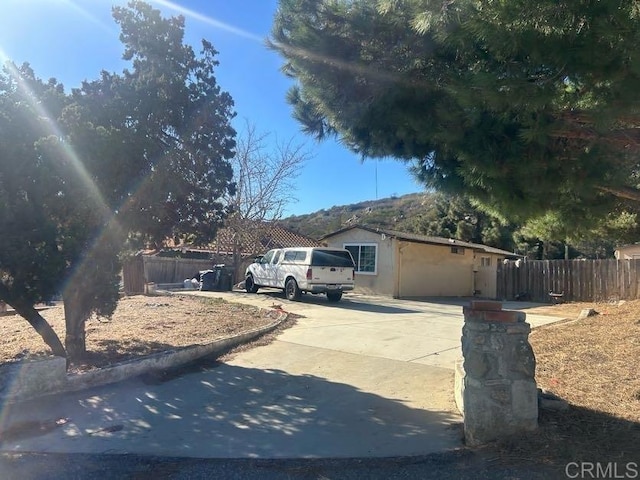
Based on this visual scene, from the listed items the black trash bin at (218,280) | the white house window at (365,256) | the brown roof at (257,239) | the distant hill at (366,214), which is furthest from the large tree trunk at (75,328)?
the distant hill at (366,214)

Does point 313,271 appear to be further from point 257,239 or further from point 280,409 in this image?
point 280,409

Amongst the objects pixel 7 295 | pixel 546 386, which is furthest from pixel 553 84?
pixel 7 295

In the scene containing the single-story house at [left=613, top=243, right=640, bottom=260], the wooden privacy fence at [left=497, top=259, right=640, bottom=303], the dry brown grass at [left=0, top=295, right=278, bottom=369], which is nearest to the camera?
the dry brown grass at [left=0, top=295, right=278, bottom=369]

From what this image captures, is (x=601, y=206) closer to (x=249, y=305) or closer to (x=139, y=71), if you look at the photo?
(x=139, y=71)

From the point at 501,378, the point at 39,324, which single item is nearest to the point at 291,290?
the point at 39,324

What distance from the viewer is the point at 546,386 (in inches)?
256

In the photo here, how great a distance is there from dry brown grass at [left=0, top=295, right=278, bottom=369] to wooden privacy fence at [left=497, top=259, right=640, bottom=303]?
13959mm

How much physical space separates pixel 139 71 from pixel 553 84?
22.4ft

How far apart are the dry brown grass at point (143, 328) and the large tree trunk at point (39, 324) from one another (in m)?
0.39

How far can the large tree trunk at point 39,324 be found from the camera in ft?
24.9

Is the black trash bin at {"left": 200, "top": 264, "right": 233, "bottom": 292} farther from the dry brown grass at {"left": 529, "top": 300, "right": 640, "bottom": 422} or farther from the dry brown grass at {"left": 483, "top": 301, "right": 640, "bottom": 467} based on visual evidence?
the dry brown grass at {"left": 483, "top": 301, "right": 640, "bottom": 467}

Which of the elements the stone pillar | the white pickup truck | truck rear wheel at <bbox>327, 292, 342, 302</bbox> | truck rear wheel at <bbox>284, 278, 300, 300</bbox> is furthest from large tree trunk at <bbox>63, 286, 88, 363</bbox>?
truck rear wheel at <bbox>327, 292, 342, 302</bbox>

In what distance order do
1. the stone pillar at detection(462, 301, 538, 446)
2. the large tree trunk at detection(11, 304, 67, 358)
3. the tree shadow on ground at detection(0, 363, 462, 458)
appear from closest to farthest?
the stone pillar at detection(462, 301, 538, 446)
the tree shadow on ground at detection(0, 363, 462, 458)
the large tree trunk at detection(11, 304, 67, 358)

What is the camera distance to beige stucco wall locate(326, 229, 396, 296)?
23.1 meters
